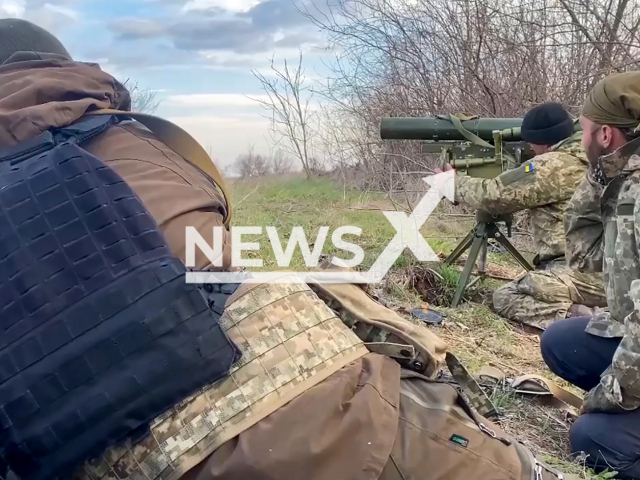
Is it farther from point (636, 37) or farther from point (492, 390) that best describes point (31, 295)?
point (636, 37)

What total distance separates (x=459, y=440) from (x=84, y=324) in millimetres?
767

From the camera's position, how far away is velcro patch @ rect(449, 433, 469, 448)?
1317 millimetres

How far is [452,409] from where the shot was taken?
1.38 metres

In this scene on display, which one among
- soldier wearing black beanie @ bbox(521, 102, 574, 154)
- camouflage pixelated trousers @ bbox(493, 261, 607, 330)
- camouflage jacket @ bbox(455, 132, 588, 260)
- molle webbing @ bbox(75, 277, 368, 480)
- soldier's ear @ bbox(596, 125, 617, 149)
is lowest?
camouflage pixelated trousers @ bbox(493, 261, 607, 330)

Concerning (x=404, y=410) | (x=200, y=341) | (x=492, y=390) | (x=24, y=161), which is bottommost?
(x=492, y=390)

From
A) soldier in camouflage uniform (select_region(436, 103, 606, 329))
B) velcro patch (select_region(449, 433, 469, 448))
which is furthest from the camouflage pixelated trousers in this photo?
velcro patch (select_region(449, 433, 469, 448))

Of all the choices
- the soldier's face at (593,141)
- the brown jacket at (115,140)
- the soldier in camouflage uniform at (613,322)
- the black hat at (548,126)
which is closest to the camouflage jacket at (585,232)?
the soldier in camouflage uniform at (613,322)

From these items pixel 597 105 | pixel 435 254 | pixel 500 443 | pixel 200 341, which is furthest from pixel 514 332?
pixel 200 341

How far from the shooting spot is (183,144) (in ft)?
5.03

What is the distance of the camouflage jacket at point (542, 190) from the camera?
417cm

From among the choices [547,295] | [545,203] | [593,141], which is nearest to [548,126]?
[545,203]

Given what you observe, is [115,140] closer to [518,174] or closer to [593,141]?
[593,141]

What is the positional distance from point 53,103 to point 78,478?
29.4 inches

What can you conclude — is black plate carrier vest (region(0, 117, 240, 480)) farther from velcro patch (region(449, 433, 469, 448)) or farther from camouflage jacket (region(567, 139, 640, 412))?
camouflage jacket (region(567, 139, 640, 412))
